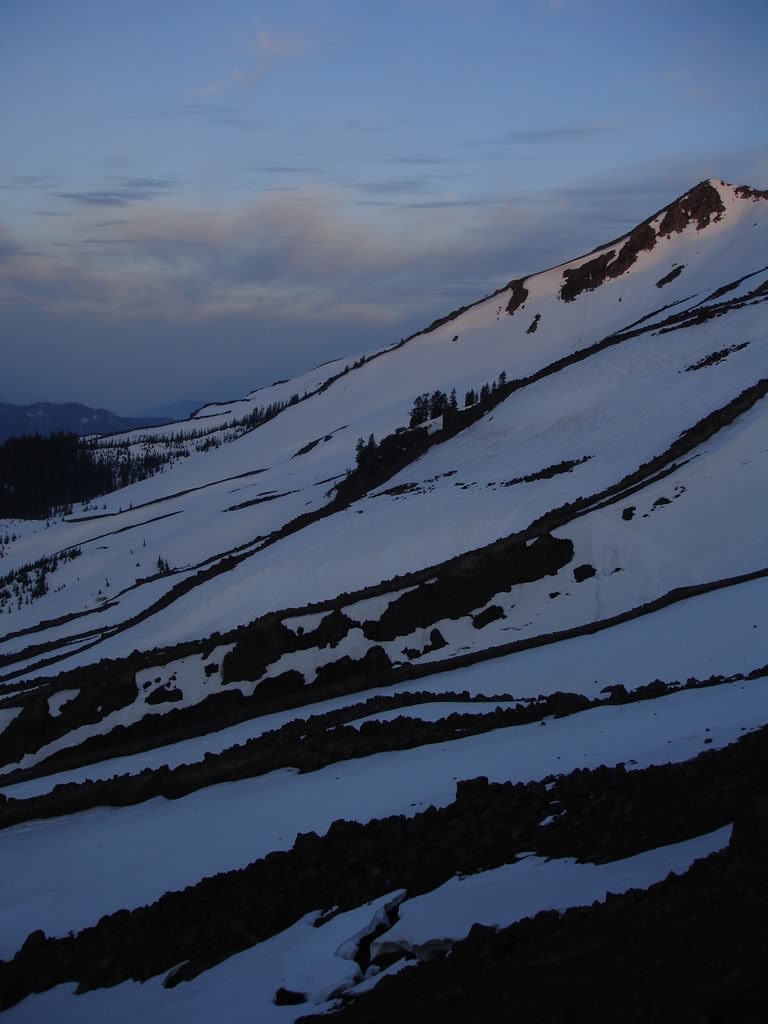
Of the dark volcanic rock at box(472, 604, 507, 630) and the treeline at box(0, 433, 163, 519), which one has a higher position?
the treeline at box(0, 433, 163, 519)

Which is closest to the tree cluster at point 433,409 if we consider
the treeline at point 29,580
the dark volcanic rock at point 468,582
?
the treeline at point 29,580

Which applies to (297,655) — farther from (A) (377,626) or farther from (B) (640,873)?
(B) (640,873)

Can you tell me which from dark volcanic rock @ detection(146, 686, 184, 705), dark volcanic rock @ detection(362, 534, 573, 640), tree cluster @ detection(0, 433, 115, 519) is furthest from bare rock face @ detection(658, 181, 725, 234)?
tree cluster @ detection(0, 433, 115, 519)

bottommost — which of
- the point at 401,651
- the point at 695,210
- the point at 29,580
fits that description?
the point at 401,651

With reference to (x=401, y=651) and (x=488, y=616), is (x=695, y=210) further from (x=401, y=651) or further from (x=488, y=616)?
(x=401, y=651)

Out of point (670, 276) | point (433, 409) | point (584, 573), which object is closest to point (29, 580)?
point (433, 409)

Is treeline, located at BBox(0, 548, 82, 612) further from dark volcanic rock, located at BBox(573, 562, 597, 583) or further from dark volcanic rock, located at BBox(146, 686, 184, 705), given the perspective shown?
dark volcanic rock, located at BBox(573, 562, 597, 583)

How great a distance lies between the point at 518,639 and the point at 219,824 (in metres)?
14.4

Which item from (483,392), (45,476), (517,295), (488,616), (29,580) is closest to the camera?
(488,616)

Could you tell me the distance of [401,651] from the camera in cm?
2809

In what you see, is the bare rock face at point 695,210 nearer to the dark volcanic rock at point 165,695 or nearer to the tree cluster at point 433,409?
the tree cluster at point 433,409

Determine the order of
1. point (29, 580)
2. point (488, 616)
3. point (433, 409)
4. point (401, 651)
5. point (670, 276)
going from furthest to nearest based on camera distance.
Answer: point (670, 276)
point (433, 409)
point (29, 580)
point (488, 616)
point (401, 651)

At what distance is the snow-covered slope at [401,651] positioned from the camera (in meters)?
12.4

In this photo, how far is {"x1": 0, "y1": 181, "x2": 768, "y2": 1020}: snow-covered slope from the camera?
40.6 feet
